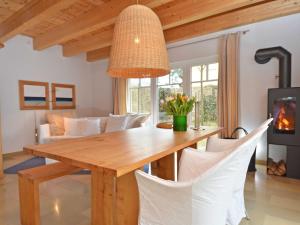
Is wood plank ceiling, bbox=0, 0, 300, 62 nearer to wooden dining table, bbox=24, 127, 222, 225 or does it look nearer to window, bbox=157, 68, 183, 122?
window, bbox=157, 68, 183, 122

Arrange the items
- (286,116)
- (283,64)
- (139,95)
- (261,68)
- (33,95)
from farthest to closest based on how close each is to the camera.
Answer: (139,95) < (33,95) < (261,68) < (283,64) < (286,116)

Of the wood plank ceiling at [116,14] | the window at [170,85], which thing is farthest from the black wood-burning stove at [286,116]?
the window at [170,85]

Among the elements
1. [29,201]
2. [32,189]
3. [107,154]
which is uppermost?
[107,154]

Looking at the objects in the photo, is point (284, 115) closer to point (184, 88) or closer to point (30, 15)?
point (184, 88)

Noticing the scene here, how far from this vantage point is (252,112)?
11.0ft

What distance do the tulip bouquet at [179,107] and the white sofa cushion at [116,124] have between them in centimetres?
187

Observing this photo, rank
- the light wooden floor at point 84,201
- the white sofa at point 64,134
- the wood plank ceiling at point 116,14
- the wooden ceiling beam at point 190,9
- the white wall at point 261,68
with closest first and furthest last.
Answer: the light wooden floor at point 84,201, the wooden ceiling beam at point 190,9, the wood plank ceiling at point 116,14, the white wall at point 261,68, the white sofa at point 64,134

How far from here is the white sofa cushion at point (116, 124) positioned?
3812 mm

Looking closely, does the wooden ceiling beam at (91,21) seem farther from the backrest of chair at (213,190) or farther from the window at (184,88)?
the backrest of chair at (213,190)

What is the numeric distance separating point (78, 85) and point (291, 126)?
4.82 metres

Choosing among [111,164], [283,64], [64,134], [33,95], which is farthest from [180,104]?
[33,95]

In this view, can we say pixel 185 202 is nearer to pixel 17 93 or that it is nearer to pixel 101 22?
pixel 101 22

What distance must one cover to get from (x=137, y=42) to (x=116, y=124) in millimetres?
2602

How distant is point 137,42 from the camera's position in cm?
146
